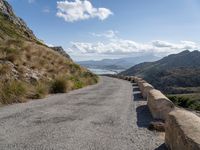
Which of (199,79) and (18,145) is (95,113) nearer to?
(18,145)

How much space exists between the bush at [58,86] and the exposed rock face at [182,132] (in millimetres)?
14290

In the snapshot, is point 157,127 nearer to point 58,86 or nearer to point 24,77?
point 24,77

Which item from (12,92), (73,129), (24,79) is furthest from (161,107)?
(24,79)

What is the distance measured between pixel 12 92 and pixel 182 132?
10.9 m

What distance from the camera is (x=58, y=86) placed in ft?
70.0

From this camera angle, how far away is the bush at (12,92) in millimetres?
14439

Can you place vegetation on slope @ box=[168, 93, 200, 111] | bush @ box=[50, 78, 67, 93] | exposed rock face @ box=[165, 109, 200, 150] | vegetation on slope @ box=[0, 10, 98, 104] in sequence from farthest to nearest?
vegetation on slope @ box=[168, 93, 200, 111]
bush @ box=[50, 78, 67, 93]
vegetation on slope @ box=[0, 10, 98, 104]
exposed rock face @ box=[165, 109, 200, 150]

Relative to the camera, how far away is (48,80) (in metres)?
21.8

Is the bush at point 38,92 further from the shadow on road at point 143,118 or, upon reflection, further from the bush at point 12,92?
the shadow on road at point 143,118

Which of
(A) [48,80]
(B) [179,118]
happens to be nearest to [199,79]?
(A) [48,80]

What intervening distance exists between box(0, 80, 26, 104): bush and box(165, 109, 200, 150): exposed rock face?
29.7 feet

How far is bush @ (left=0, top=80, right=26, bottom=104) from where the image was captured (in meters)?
14.4

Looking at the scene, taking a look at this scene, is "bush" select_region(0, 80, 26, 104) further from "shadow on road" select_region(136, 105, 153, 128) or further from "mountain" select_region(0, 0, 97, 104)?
"shadow on road" select_region(136, 105, 153, 128)

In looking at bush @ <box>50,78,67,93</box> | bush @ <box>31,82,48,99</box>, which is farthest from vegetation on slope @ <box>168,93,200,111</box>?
bush @ <box>31,82,48,99</box>
